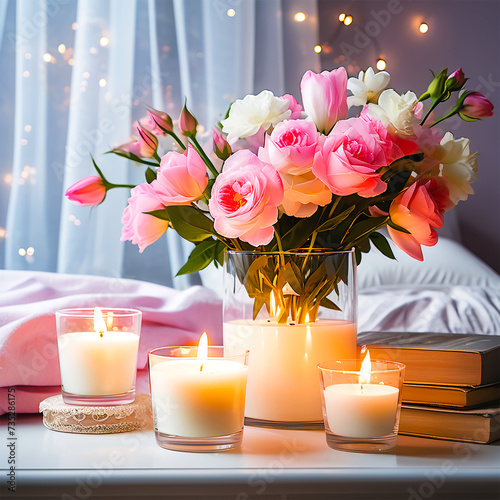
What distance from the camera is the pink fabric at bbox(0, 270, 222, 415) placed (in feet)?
2.62

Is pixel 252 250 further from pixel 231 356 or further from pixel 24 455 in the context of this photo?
pixel 24 455

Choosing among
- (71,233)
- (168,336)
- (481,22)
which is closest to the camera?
(168,336)

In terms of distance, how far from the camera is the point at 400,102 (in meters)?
0.68

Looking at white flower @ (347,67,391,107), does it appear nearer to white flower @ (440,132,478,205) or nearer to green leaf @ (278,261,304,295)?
white flower @ (440,132,478,205)

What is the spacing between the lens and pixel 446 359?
2.26ft

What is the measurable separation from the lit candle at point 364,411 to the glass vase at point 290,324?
8 centimetres

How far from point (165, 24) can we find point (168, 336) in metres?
1.48

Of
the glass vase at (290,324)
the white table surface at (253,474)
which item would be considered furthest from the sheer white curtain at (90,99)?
the white table surface at (253,474)

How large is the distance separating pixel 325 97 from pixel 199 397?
351 mm

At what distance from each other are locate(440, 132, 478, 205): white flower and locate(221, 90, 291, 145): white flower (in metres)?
0.19

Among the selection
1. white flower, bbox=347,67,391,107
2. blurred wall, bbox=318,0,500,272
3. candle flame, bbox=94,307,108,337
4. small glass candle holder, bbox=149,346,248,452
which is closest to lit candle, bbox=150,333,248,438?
small glass candle holder, bbox=149,346,248,452

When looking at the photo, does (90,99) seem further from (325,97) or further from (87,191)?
(325,97)

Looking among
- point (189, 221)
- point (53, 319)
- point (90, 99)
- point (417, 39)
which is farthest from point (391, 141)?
point (417, 39)

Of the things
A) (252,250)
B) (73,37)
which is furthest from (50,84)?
(252,250)
